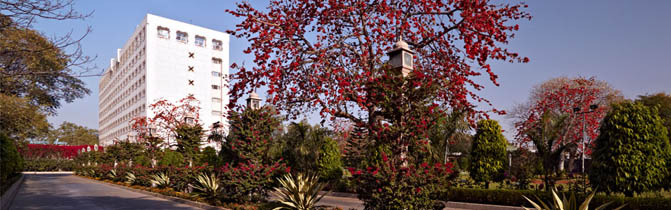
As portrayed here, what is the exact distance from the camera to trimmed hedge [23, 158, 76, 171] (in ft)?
188

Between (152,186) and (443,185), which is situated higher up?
(443,185)

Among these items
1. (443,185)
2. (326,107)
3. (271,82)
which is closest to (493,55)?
(443,185)

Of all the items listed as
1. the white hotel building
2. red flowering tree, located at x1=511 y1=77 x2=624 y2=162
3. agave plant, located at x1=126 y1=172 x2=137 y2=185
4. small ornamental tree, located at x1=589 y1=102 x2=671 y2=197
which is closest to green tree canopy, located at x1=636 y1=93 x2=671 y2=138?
red flowering tree, located at x1=511 y1=77 x2=624 y2=162

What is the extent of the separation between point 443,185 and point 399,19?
13.7 feet

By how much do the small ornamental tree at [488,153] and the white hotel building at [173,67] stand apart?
1684 inches

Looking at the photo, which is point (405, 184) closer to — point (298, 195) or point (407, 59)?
point (407, 59)

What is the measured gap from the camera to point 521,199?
12.6 meters

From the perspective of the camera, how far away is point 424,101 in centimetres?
716

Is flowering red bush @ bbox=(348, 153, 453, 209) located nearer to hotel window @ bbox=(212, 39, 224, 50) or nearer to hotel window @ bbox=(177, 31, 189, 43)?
hotel window @ bbox=(177, 31, 189, 43)

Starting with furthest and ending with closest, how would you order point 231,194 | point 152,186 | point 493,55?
1. point 152,186
2. point 231,194
3. point 493,55

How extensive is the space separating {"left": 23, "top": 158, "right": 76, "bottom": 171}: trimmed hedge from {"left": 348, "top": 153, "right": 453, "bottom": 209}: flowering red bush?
63.2 metres

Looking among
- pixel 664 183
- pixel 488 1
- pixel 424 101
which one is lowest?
pixel 664 183

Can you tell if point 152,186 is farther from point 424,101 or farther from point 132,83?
point 132,83

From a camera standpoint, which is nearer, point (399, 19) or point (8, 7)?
point (8, 7)
